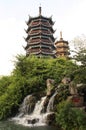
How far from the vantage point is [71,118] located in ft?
46.4

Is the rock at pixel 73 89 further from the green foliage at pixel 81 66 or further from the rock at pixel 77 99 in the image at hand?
the green foliage at pixel 81 66

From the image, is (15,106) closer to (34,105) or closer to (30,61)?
(34,105)

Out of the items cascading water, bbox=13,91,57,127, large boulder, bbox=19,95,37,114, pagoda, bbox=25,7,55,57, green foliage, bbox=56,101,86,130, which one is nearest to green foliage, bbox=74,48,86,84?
green foliage, bbox=56,101,86,130

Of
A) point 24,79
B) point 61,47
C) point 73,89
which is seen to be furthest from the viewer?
point 61,47

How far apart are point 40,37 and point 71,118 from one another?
32528 mm

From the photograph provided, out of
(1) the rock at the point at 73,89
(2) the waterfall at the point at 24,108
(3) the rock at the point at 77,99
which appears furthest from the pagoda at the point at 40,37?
(3) the rock at the point at 77,99

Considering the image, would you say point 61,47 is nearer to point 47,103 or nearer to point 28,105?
point 28,105

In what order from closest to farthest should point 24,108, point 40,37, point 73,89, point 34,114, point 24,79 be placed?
1. point 73,89
2. point 34,114
3. point 24,108
4. point 24,79
5. point 40,37

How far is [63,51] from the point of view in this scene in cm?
4591

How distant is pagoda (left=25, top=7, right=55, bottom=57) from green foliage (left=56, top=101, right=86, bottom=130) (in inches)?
1185

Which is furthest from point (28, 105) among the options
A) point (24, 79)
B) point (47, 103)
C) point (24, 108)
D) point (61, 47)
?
point (61, 47)

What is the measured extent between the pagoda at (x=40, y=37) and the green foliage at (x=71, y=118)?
3010cm

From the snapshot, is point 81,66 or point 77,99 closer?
point 81,66

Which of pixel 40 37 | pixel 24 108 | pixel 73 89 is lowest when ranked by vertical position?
pixel 24 108
